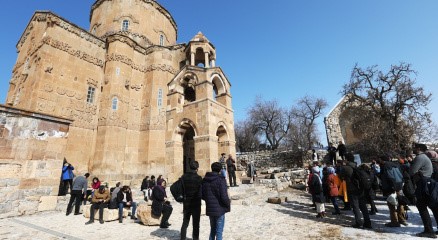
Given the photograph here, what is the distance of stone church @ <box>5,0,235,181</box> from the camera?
14.6 m

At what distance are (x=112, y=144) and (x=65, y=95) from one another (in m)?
4.56

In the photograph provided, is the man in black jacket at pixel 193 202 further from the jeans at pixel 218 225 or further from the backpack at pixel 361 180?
the backpack at pixel 361 180

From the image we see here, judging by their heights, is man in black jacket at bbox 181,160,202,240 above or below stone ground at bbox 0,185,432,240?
above

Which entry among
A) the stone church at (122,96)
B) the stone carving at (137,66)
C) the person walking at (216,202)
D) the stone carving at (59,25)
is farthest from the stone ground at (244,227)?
the stone carving at (59,25)

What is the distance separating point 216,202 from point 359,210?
14.1 feet

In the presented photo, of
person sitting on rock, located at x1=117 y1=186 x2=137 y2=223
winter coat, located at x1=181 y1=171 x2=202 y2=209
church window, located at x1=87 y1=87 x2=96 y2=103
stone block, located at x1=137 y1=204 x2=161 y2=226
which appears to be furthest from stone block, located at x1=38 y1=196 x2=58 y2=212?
church window, located at x1=87 y1=87 x2=96 y2=103

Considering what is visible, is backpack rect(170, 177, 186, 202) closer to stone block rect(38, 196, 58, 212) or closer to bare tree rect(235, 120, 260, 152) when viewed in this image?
stone block rect(38, 196, 58, 212)

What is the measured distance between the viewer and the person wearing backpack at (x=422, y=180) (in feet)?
16.0

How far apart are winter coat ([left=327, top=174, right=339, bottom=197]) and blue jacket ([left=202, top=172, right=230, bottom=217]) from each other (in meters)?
4.99

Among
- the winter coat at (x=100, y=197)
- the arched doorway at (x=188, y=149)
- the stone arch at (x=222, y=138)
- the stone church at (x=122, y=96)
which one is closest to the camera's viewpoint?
the winter coat at (x=100, y=197)

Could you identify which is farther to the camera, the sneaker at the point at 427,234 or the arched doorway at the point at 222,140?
the arched doorway at the point at 222,140

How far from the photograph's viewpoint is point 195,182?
499 centimetres

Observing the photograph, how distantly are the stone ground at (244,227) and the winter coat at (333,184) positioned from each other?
29.8 inches

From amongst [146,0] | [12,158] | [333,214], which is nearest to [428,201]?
[333,214]
